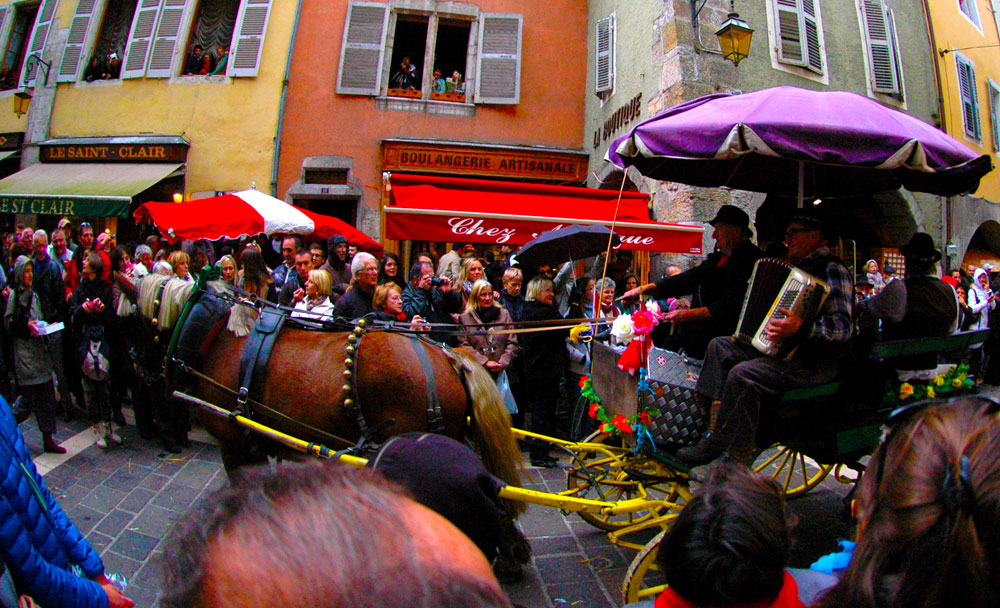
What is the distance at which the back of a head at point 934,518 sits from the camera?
88 cm

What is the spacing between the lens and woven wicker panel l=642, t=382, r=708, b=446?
131 inches

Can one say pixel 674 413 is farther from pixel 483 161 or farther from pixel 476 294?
pixel 483 161

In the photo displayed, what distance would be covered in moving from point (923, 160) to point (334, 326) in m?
3.30

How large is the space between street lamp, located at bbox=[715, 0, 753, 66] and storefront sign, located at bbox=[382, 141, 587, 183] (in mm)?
5362

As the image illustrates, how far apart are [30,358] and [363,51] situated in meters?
9.64

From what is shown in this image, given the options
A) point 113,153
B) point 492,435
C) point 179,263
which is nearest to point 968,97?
point 492,435

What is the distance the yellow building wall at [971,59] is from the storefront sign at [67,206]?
54.1 feet

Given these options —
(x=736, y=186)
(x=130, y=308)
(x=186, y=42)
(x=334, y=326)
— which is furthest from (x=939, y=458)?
(x=186, y=42)

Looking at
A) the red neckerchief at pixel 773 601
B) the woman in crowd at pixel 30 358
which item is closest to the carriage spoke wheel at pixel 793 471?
the red neckerchief at pixel 773 601

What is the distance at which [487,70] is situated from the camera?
12.8 m

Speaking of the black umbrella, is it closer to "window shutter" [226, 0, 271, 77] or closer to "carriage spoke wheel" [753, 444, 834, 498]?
"carriage spoke wheel" [753, 444, 834, 498]

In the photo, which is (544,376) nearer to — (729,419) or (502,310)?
(502,310)

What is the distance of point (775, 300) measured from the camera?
10.6 ft

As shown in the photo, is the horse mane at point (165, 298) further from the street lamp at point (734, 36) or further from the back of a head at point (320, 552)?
the street lamp at point (734, 36)
